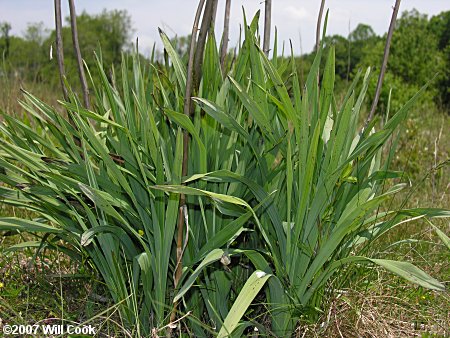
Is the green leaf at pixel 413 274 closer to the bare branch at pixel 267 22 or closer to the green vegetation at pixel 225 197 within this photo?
the green vegetation at pixel 225 197

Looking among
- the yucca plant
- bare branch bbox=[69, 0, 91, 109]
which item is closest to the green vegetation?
the yucca plant

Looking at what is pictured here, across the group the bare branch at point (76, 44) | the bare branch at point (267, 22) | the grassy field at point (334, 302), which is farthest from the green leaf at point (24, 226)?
the bare branch at point (267, 22)

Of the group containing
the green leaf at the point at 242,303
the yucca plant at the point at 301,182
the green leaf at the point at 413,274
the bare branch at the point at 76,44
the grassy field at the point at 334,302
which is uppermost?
the bare branch at the point at 76,44

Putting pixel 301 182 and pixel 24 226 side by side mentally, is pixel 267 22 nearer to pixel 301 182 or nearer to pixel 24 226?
pixel 301 182

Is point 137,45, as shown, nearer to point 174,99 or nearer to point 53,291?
point 174,99

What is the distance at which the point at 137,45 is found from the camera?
6.06 feet

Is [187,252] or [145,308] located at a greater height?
[187,252]

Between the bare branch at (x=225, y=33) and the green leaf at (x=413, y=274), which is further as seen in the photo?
the bare branch at (x=225, y=33)

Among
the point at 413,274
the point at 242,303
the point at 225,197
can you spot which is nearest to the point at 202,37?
the point at 225,197

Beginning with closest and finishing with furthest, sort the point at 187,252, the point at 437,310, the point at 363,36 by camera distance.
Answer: the point at 187,252, the point at 437,310, the point at 363,36

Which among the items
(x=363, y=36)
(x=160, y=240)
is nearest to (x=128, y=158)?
(x=160, y=240)

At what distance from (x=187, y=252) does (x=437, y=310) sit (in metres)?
0.97

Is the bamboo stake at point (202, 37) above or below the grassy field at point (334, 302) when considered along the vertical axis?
above

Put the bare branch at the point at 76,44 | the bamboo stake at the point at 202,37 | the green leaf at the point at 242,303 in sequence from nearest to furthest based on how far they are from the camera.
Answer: the green leaf at the point at 242,303
the bamboo stake at the point at 202,37
the bare branch at the point at 76,44
